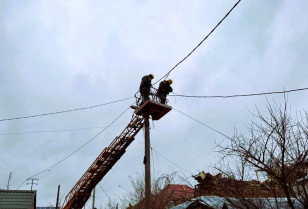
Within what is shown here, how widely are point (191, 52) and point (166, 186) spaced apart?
62.6 feet

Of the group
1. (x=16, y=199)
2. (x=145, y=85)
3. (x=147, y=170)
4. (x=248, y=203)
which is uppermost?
(x=145, y=85)

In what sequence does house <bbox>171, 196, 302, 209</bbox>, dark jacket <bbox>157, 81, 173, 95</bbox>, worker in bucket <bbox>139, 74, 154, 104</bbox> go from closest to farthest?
house <bbox>171, 196, 302, 209</bbox>
worker in bucket <bbox>139, 74, 154, 104</bbox>
dark jacket <bbox>157, 81, 173, 95</bbox>

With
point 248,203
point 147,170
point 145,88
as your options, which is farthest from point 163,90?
point 248,203

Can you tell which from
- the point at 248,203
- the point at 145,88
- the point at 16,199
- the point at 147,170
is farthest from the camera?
the point at 16,199

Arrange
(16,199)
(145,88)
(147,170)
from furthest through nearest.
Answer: (16,199) → (145,88) → (147,170)

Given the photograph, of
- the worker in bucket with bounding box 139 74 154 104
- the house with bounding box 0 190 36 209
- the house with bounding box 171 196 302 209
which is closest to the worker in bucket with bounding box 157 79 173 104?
the worker in bucket with bounding box 139 74 154 104

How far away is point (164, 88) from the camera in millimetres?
12914

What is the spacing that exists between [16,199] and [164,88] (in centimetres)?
1389

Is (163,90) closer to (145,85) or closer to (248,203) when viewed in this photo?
(145,85)

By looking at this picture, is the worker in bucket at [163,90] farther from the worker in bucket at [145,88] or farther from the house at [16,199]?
the house at [16,199]

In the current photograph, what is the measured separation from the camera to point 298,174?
609 cm

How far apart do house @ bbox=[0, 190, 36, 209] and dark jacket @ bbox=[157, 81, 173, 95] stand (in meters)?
13.0

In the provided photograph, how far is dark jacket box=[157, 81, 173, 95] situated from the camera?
12.8 m

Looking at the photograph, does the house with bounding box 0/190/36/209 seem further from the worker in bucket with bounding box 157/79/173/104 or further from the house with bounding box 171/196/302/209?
the worker in bucket with bounding box 157/79/173/104
